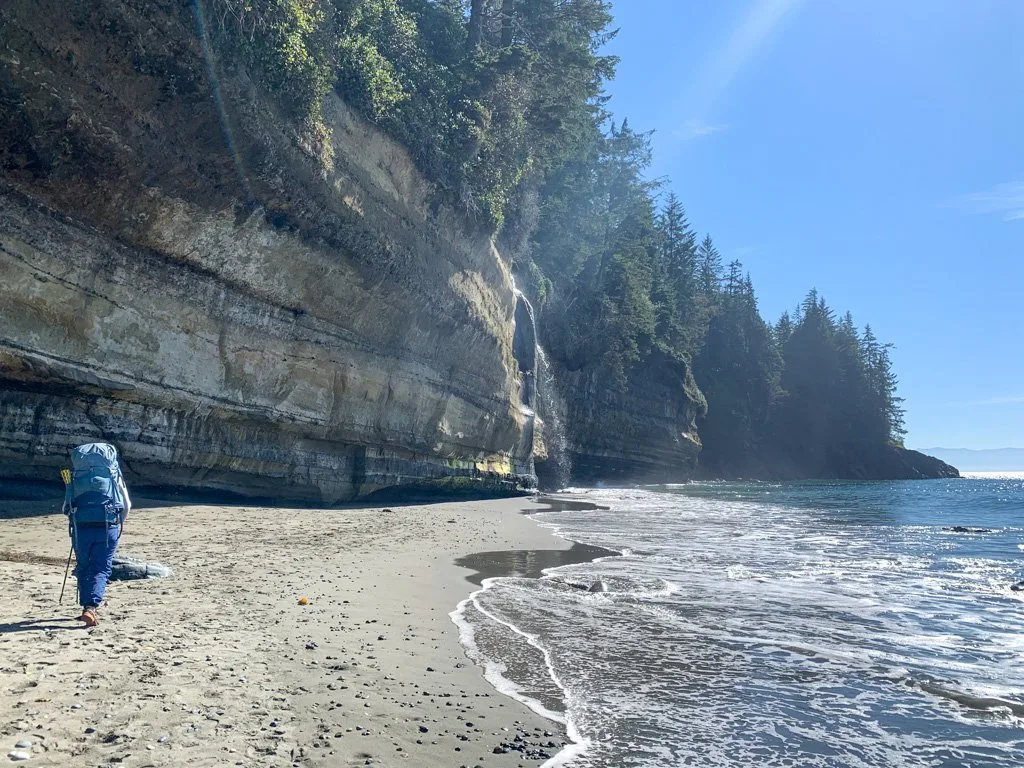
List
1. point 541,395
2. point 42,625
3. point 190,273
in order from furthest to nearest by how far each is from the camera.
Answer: point 541,395 → point 190,273 → point 42,625

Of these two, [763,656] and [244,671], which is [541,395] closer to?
[763,656]

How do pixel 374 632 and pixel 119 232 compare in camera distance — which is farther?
pixel 119 232

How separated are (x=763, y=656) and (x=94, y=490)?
19.6 feet

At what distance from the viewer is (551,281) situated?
39.2 meters

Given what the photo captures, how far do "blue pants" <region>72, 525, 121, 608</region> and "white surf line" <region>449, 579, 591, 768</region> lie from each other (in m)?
2.97

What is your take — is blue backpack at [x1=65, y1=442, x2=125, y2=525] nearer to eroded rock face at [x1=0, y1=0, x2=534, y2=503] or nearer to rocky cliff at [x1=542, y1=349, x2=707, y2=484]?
eroded rock face at [x1=0, y1=0, x2=534, y2=503]

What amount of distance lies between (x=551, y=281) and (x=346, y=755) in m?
36.7

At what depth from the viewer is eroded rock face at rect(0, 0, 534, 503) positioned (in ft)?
34.7

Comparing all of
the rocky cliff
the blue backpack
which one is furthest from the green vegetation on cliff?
the blue backpack

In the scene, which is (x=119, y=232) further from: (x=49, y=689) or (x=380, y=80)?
(x=49, y=689)

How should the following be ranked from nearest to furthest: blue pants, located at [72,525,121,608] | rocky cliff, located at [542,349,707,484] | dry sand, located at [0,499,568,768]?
dry sand, located at [0,499,568,768]
blue pants, located at [72,525,121,608]
rocky cliff, located at [542,349,707,484]

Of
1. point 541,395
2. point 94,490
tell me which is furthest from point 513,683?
point 541,395

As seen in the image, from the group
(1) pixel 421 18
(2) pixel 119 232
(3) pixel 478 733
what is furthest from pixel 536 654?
(1) pixel 421 18

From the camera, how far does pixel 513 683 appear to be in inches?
198
